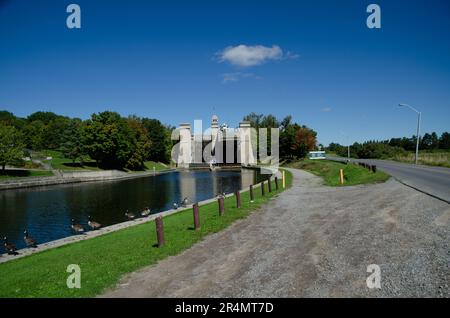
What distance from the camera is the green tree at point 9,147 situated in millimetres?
52969

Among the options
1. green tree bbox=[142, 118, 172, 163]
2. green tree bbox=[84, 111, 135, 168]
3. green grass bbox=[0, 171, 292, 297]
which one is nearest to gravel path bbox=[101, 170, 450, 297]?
green grass bbox=[0, 171, 292, 297]

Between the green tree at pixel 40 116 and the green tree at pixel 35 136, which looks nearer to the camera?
the green tree at pixel 35 136

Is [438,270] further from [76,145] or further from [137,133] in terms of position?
[137,133]

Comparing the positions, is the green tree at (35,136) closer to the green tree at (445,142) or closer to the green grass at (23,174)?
the green grass at (23,174)

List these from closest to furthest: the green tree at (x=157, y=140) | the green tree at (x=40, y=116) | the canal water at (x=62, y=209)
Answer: the canal water at (x=62, y=209)
the green tree at (x=157, y=140)
the green tree at (x=40, y=116)

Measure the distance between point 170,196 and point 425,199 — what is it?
1111 inches

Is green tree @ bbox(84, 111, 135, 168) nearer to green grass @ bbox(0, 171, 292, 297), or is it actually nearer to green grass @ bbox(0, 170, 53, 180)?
green grass @ bbox(0, 170, 53, 180)

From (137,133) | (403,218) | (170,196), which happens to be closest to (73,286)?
(403,218)

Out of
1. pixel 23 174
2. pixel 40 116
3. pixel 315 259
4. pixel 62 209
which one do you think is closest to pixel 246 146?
pixel 23 174

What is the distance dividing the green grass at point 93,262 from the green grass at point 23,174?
48.2 metres

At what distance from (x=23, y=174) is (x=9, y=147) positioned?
17.2 feet

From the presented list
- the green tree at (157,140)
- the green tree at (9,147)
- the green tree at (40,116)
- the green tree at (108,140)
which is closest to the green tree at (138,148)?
the green tree at (108,140)

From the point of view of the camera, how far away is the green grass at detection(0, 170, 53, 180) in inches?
2116

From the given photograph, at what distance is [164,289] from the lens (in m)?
7.68
